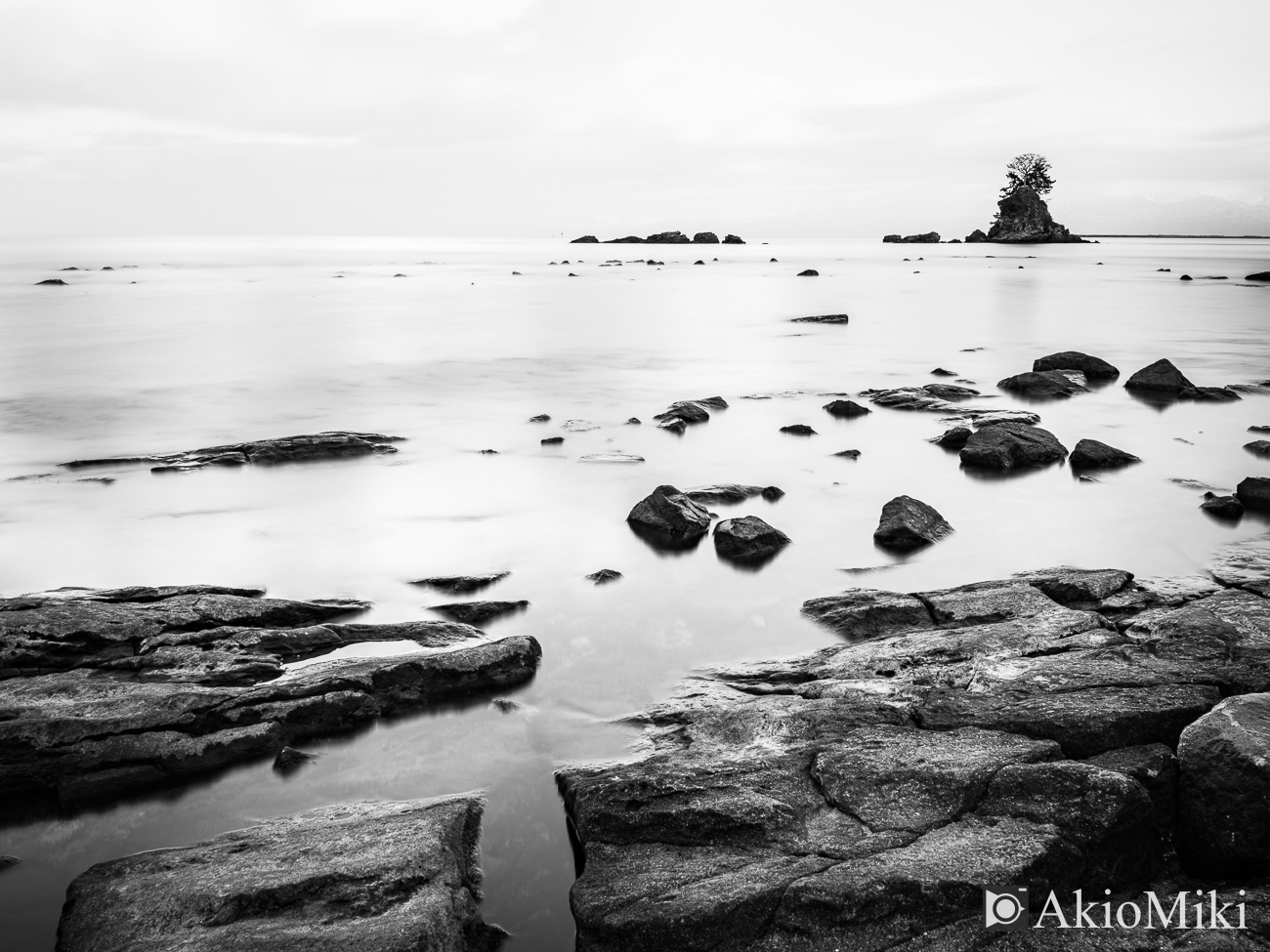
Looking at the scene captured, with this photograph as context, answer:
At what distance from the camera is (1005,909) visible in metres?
3.92

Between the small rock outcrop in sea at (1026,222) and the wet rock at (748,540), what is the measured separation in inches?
5190

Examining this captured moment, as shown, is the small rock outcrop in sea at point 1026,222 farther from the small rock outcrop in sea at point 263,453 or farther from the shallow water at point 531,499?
the small rock outcrop in sea at point 263,453

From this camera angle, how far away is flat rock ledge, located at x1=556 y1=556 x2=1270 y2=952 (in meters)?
3.94

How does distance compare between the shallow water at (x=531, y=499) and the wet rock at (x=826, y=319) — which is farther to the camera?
the wet rock at (x=826, y=319)

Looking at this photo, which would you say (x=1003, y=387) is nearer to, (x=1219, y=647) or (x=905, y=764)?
(x=1219, y=647)

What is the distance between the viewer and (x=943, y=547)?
31.4 feet

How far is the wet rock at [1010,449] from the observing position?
12688 mm

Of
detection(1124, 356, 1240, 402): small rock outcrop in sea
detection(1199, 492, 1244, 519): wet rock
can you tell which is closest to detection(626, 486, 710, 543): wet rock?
detection(1199, 492, 1244, 519): wet rock

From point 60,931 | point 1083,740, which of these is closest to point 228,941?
point 60,931

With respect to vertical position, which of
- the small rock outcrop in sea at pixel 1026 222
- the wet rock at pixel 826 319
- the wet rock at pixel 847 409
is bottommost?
the wet rock at pixel 847 409

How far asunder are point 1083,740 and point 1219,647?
1.56 m

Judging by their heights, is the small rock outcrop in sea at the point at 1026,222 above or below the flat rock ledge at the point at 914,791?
above

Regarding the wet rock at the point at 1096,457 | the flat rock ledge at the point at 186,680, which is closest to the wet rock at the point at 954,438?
the wet rock at the point at 1096,457

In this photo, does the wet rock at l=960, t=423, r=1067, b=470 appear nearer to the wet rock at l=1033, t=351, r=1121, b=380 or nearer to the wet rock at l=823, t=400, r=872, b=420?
the wet rock at l=823, t=400, r=872, b=420
